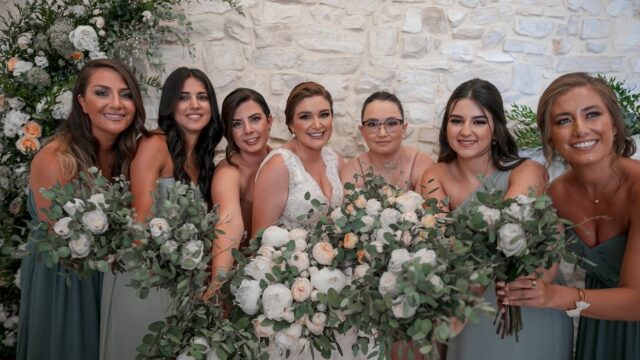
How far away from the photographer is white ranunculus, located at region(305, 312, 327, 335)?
161 cm

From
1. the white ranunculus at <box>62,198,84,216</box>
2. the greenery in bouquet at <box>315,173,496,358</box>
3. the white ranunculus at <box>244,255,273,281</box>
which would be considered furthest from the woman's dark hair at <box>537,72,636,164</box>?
the white ranunculus at <box>62,198,84,216</box>

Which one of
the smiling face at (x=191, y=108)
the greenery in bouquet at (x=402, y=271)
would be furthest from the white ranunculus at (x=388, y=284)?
the smiling face at (x=191, y=108)

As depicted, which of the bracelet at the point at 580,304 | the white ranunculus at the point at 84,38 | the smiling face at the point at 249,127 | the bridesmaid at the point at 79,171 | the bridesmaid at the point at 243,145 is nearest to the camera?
the bracelet at the point at 580,304

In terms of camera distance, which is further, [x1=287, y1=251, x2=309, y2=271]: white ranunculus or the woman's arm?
the woman's arm

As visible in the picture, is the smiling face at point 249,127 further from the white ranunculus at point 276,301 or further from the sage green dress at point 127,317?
the white ranunculus at point 276,301

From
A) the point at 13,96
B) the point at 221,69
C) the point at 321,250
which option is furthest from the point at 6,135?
the point at 321,250

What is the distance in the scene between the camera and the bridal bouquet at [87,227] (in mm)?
1702

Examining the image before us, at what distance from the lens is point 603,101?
6.79 feet

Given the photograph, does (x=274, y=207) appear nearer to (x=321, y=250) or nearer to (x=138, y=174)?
(x=138, y=174)

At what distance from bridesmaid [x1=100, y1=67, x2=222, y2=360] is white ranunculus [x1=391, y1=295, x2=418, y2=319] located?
1274 millimetres

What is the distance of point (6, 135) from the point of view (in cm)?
334

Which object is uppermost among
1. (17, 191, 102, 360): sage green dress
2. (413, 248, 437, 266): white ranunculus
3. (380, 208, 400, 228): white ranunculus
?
(380, 208, 400, 228): white ranunculus

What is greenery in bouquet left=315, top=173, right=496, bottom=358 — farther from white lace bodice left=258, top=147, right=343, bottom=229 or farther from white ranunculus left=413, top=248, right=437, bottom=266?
white lace bodice left=258, top=147, right=343, bottom=229

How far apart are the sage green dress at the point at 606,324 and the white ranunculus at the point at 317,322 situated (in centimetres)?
119
